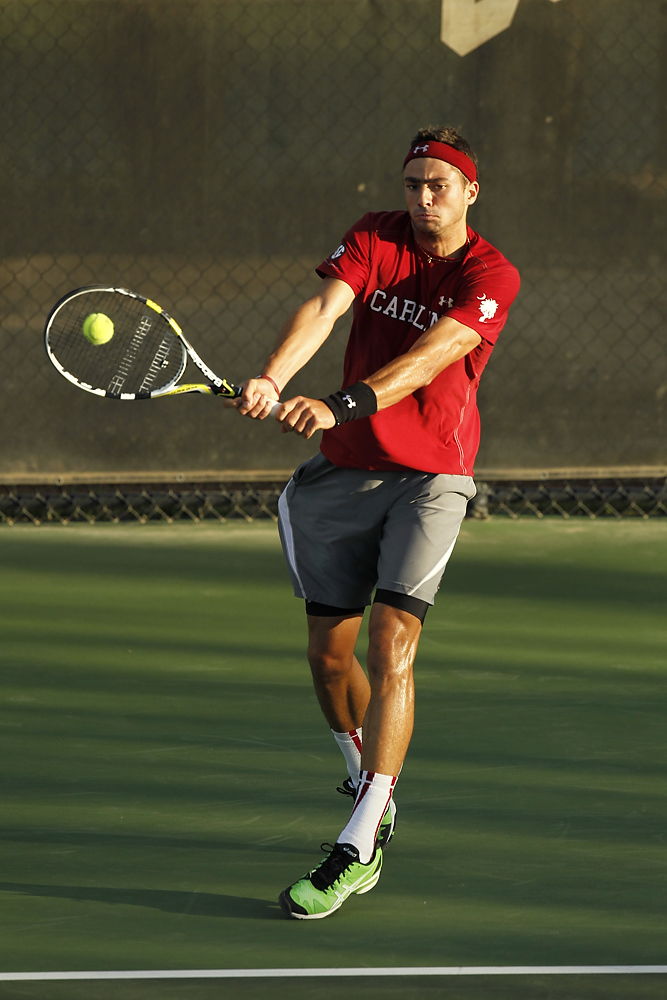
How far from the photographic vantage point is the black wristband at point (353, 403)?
10.5 feet

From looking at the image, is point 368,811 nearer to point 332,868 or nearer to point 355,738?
point 332,868

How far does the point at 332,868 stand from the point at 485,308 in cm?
132

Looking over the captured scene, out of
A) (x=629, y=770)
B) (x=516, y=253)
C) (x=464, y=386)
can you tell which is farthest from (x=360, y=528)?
(x=516, y=253)

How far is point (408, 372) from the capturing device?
3.33 meters

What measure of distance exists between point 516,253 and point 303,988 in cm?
483

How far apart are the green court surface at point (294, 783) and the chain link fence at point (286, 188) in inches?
31.4

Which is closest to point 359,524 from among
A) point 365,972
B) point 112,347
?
point 365,972

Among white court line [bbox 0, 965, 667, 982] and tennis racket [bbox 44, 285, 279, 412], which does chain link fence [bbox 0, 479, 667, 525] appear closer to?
tennis racket [bbox 44, 285, 279, 412]

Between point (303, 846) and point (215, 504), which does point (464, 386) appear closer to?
point (303, 846)

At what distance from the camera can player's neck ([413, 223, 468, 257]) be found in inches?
140

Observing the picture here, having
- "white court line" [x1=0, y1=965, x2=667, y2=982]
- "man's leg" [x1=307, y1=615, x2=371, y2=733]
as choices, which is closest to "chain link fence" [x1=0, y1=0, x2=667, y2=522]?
"man's leg" [x1=307, y1=615, x2=371, y2=733]

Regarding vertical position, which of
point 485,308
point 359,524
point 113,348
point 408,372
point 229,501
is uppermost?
point 485,308

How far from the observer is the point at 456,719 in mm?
4438

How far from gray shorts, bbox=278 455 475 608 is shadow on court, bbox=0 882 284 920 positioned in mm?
758
